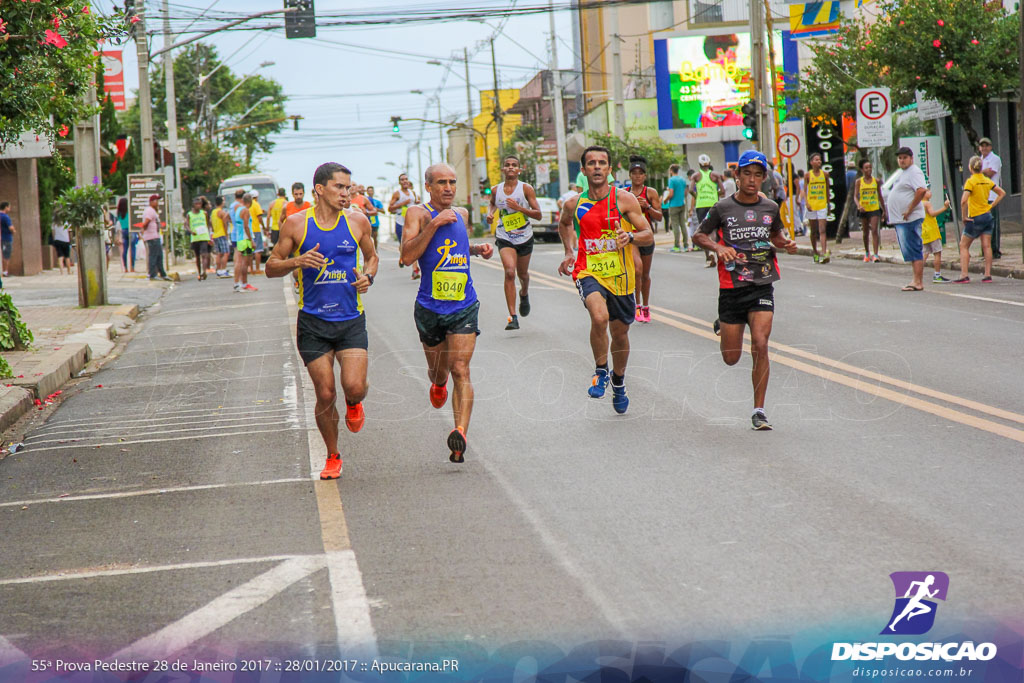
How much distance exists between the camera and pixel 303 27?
2788 cm

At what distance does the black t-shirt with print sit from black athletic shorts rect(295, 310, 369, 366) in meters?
2.55

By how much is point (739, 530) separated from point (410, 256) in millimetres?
2989

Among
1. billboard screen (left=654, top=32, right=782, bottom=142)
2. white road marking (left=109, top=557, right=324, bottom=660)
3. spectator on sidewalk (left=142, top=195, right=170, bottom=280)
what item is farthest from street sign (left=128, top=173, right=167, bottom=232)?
billboard screen (left=654, top=32, right=782, bottom=142)

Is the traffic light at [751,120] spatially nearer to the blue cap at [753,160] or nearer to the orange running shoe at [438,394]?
the blue cap at [753,160]

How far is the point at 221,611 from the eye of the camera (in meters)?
4.88

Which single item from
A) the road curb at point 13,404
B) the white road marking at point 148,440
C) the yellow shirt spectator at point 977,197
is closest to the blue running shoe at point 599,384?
the white road marking at point 148,440

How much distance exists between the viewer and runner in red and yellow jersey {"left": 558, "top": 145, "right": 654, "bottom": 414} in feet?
30.2

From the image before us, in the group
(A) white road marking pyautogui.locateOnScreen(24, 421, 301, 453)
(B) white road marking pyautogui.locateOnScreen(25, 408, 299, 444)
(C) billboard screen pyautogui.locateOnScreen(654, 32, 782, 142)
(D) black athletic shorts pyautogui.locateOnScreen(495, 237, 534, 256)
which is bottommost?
(A) white road marking pyautogui.locateOnScreen(24, 421, 301, 453)

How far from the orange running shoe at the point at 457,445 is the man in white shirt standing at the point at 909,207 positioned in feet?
35.5

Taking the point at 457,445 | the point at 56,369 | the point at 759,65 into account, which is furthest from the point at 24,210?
the point at 457,445

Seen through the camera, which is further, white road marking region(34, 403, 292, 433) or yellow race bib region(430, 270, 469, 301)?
white road marking region(34, 403, 292, 433)

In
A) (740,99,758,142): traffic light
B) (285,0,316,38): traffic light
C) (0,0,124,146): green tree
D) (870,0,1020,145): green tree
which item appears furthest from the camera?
(740,99,758,142): traffic light

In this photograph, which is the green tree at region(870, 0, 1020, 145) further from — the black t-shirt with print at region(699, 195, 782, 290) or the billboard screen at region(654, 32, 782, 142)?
the billboard screen at region(654, 32, 782, 142)

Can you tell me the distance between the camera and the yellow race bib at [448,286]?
779 cm
